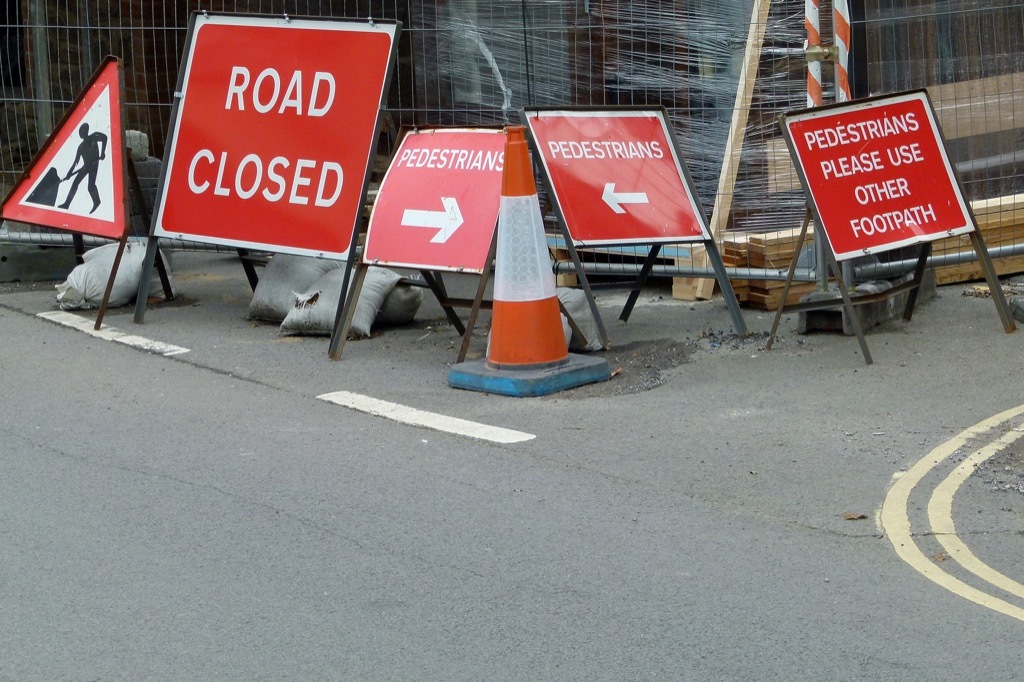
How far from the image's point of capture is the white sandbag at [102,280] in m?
9.43

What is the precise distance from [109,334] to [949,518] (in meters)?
5.84

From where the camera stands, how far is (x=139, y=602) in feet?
14.0

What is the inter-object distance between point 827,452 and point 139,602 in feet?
10.1

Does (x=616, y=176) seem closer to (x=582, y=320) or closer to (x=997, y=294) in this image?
(x=582, y=320)

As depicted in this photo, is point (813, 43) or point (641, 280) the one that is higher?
point (813, 43)

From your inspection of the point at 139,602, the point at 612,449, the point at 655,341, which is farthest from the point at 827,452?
the point at 139,602

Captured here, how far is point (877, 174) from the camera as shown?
7.85 m

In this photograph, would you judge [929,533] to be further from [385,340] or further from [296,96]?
[296,96]

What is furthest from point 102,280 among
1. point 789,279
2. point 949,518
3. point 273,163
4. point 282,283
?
point 949,518

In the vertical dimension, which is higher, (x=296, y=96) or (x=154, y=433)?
(x=296, y=96)

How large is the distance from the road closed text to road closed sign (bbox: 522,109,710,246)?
141 centimetres

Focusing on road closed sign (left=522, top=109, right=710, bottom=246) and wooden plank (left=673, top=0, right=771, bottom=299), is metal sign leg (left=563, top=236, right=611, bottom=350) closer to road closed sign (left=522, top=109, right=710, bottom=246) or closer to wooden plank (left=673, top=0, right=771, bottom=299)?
road closed sign (left=522, top=109, right=710, bottom=246)

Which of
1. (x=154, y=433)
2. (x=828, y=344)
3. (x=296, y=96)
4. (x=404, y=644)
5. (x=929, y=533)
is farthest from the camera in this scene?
(x=296, y=96)

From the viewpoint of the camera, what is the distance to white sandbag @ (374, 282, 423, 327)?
8.74 m
